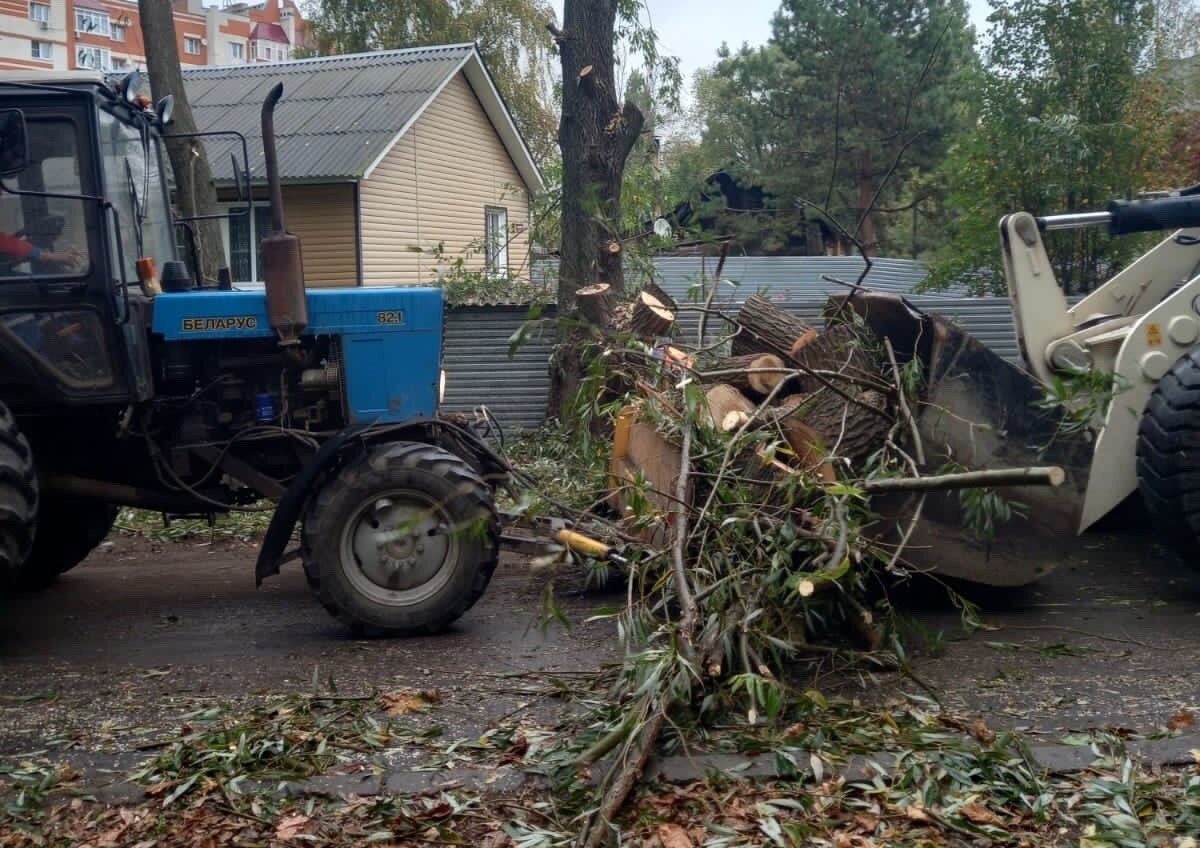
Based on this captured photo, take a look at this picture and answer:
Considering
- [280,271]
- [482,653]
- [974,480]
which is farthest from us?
[280,271]

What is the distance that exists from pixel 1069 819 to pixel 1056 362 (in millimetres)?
3811

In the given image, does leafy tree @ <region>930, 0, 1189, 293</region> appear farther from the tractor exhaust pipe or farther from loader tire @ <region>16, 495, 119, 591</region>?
loader tire @ <region>16, 495, 119, 591</region>

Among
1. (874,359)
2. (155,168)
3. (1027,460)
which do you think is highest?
(155,168)

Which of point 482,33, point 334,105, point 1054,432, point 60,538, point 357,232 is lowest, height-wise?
point 60,538

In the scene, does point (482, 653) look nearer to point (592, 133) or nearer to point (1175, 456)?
point (1175, 456)

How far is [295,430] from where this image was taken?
7461 mm

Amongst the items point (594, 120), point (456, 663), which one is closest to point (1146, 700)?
point (456, 663)

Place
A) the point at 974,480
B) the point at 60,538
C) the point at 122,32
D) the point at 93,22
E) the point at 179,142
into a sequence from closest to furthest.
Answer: the point at 974,480, the point at 60,538, the point at 179,142, the point at 93,22, the point at 122,32

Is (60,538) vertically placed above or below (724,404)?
below

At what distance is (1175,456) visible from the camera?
682 centimetres

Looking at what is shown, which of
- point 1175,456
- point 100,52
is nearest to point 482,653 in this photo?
point 1175,456

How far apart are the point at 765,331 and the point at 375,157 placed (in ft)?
45.0

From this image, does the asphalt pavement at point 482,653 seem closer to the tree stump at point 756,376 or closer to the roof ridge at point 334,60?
the tree stump at point 756,376

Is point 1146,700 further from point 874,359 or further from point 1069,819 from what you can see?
point 874,359
